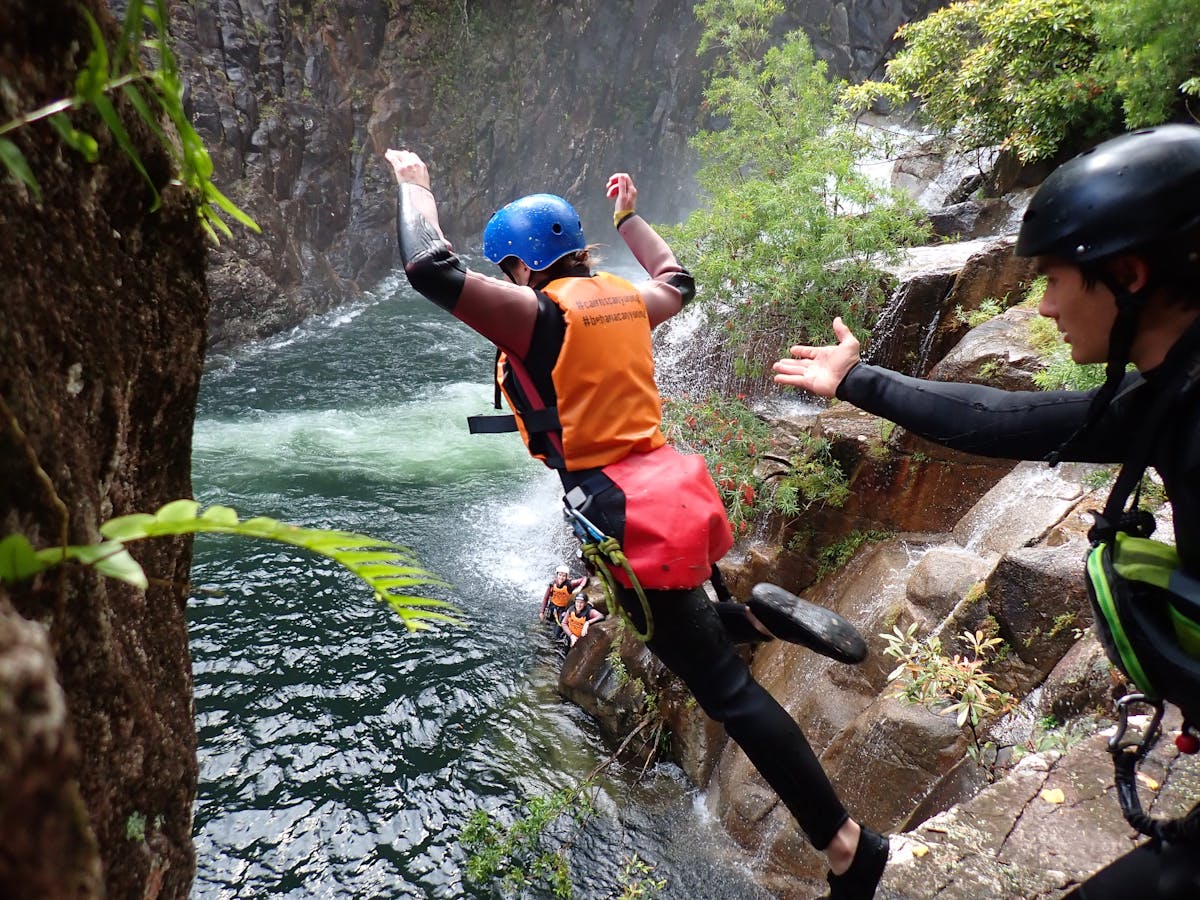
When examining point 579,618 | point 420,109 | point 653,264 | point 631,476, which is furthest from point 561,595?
point 420,109

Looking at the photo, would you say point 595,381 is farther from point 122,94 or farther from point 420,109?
point 420,109

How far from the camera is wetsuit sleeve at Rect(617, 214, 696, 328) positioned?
283cm

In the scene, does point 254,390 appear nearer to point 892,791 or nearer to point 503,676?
point 503,676

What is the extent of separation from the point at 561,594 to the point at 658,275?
190 inches

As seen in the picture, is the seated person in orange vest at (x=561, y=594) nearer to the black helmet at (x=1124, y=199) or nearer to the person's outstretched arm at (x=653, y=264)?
the person's outstretched arm at (x=653, y=264)

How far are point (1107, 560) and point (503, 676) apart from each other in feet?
18.7

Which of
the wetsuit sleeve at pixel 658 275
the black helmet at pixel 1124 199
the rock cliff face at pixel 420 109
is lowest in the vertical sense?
the wetsuit sleeve at pixel 658 275

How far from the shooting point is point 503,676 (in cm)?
648

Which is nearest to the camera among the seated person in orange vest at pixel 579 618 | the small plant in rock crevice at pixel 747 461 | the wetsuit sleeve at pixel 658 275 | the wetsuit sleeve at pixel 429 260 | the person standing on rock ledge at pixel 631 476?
the wetsuit sleeve at pixel 429 260

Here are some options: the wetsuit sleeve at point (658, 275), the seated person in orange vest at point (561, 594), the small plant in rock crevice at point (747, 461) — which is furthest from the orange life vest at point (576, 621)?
the wetsuit sleeve at point (658, 275)

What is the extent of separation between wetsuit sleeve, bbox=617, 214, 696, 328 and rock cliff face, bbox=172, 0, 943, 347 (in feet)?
44.3

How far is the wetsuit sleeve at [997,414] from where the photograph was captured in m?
1.75

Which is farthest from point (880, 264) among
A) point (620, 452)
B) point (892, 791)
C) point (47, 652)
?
point (47, 652)

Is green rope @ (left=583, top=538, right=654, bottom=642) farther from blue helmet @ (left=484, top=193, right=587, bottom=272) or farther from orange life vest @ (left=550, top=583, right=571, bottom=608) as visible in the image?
orange life vest @ (left=550, top=583, right=571, bottom=608)
